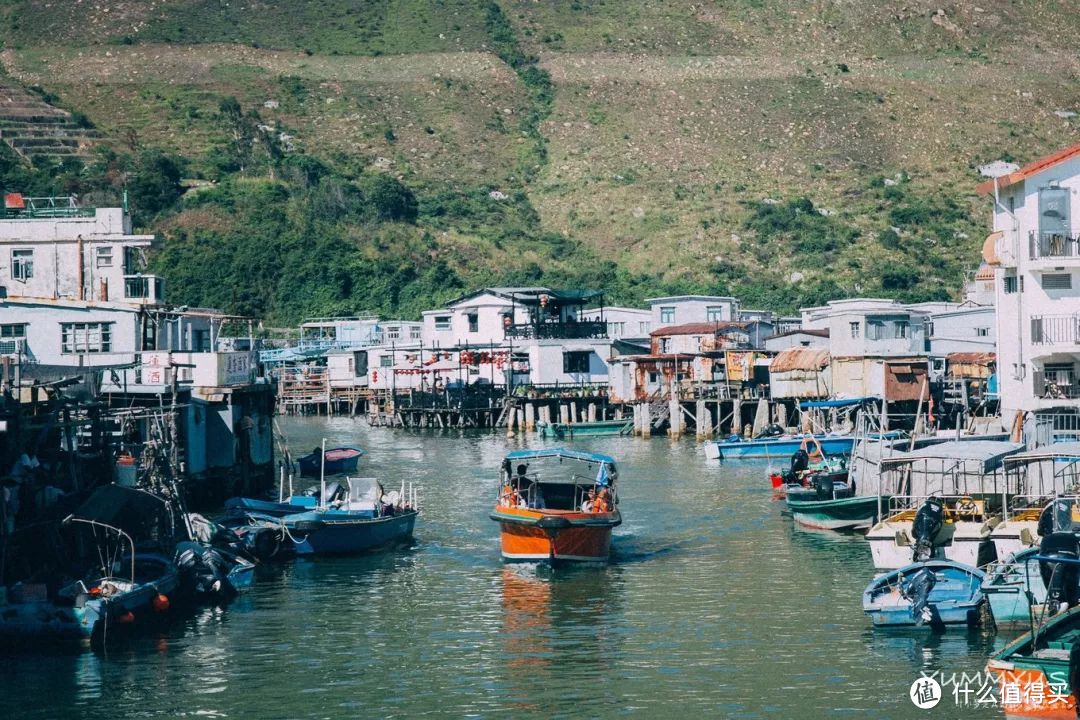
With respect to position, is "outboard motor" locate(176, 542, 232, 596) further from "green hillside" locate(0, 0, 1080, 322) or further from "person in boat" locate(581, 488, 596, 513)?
"green hillside" locate(0, 0, 1080, 322)

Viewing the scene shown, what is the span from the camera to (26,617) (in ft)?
116

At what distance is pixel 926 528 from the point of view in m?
39.3

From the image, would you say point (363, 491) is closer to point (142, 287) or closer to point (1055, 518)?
point (1055, 518)

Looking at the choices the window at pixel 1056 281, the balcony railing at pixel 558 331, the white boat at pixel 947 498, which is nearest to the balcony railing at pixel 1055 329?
the window at pixel 1056 281

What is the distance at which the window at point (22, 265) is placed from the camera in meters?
66.9

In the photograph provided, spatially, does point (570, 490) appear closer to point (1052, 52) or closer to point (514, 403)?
point (514, 403)

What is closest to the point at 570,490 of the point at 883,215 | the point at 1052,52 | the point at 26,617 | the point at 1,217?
the point at 26,617

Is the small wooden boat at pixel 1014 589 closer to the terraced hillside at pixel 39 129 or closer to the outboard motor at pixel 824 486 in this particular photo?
the outboard motor at pixel 824 486

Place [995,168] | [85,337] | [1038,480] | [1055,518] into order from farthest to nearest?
1. [995,168]
2. [85,337]
3. [1038,480]
4. [1055,518]

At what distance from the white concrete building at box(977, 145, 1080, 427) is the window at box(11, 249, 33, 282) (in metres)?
38.5

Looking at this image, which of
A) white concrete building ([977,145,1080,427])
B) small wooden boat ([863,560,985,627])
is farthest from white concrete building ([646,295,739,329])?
small wooden boat ([863,560,985,627])

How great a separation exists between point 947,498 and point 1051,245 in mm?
15080

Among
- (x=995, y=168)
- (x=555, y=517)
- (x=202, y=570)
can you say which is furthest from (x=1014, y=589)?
(x=995, y=168)

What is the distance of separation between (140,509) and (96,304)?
19.1 meters
